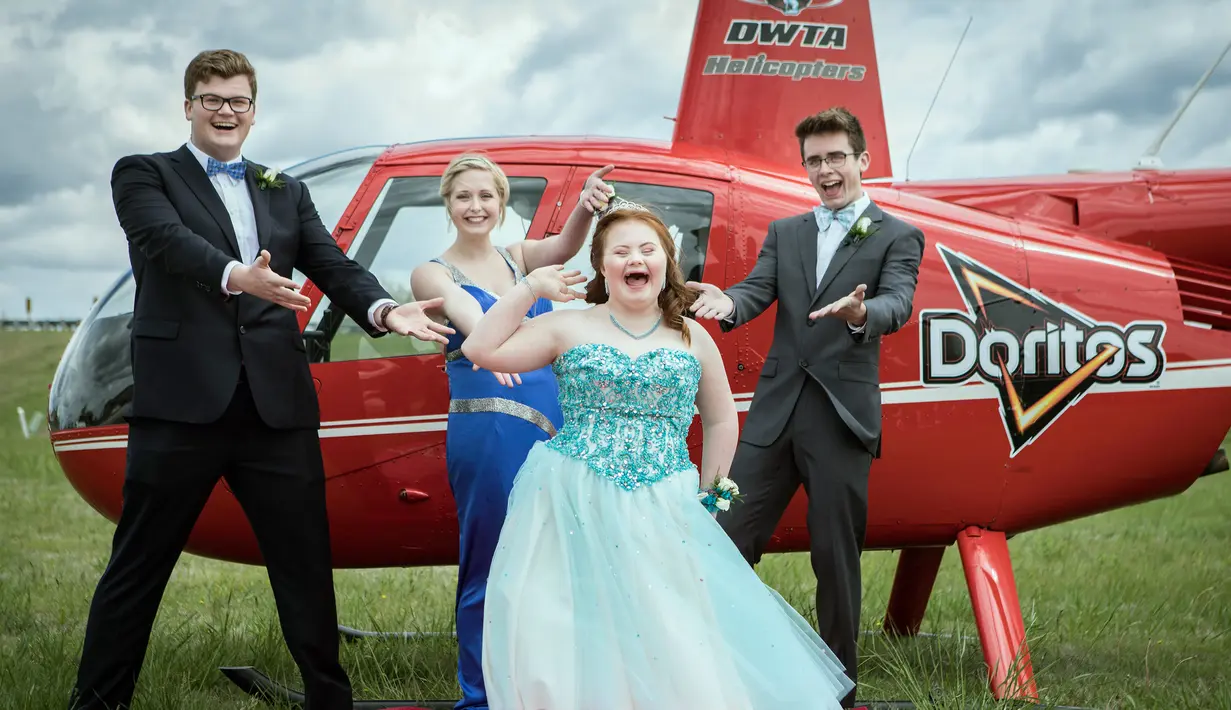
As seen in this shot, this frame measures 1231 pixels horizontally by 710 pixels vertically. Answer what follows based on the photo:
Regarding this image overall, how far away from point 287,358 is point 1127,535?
9718 millimetres

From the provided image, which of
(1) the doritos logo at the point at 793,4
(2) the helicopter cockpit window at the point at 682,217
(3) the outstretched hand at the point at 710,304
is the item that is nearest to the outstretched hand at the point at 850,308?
(3) the outstretched hand at the point at 710,304

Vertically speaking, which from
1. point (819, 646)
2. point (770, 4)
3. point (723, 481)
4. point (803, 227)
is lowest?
point (819, 646)

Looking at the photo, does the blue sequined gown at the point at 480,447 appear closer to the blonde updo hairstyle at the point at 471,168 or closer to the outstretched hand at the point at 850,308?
the blonde updo hairstyle at the point at 471,168

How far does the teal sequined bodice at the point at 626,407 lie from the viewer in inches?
130

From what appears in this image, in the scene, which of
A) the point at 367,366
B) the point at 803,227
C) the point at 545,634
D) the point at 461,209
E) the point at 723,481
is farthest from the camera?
the point at 367,366

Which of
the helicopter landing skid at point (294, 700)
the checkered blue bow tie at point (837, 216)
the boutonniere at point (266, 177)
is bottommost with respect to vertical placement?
the helicopter landing skid at point (294, 700)

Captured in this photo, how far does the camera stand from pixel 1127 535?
10.9 m

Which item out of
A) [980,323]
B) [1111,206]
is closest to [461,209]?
[980,323]

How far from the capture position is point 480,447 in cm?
381

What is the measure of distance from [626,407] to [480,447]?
2.33ft

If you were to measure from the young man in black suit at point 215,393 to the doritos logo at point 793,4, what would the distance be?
111 inches

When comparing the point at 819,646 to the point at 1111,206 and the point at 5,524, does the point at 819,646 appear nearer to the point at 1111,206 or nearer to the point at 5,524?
the point at 1111,206

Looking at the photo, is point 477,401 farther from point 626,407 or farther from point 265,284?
point 265,284

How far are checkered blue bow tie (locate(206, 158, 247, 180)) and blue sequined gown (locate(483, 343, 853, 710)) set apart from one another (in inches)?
49.3
